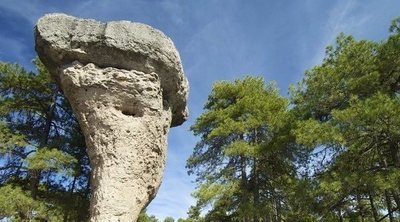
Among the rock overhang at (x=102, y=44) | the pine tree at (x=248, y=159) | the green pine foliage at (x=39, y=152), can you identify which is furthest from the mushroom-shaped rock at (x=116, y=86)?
the pine tree at (x=248, y=159)

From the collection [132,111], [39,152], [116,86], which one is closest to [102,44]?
[116,86]

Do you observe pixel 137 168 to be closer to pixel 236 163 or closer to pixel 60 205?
pixel 60 205

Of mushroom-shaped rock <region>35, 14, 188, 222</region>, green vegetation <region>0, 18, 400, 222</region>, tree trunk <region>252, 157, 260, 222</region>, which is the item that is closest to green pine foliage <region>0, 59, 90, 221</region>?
green vegetation <region>0, 18, 400, 222</region>

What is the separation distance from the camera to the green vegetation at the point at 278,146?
1075 centimetres

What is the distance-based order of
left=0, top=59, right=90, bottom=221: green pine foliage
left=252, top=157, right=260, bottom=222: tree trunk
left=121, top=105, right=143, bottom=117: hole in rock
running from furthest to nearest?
left=252, top=157, right=260, bottom=222: tree trunk < left=0, top=59, right=90, bottom=221: green pine foliage < left=121, top=105, right=143, bottom=117: hole in rock

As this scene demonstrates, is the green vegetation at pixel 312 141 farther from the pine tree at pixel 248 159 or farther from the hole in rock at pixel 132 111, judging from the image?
the hole in rock at pixel 132 111

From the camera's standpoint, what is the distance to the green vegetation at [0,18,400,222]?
35.3 feet

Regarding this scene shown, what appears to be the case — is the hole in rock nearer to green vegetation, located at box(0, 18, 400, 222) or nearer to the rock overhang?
the rock overhang

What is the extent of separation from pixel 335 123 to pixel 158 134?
241 inches

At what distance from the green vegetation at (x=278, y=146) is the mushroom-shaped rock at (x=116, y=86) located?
384 cm

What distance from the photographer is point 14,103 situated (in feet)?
40.6

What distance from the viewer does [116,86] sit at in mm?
7672

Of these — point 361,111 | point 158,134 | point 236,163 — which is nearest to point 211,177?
point 236,163

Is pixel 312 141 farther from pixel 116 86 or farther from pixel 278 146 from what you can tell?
pixel 116 86
